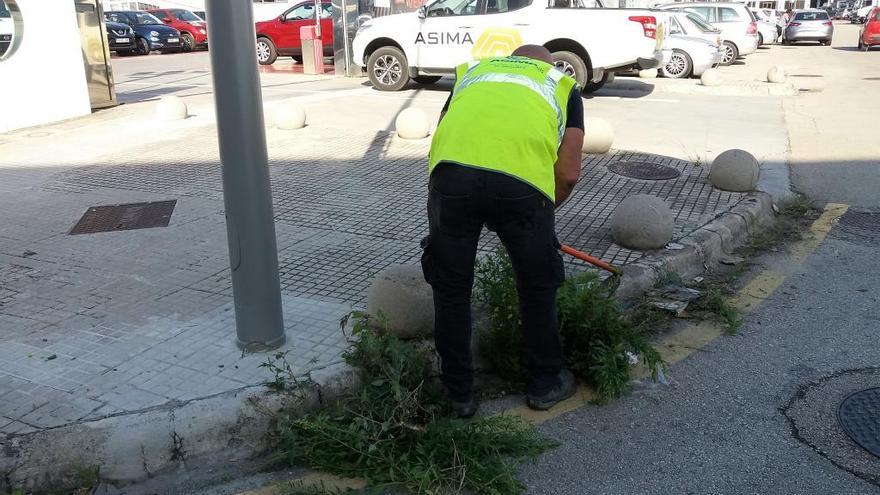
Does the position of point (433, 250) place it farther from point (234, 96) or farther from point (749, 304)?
point (749, 304)

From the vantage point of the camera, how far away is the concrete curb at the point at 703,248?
5039 mm

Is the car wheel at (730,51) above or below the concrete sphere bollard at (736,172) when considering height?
above

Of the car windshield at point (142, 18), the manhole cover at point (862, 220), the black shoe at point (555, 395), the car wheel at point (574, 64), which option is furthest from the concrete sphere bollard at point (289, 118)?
the car windshield at point (142, 18)

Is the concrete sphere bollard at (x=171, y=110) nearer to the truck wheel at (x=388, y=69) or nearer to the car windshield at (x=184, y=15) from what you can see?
the truck wheel at (x=388, y=69)

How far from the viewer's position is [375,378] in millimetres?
3611

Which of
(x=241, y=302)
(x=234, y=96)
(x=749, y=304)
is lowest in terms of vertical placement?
(x=749, y=304)

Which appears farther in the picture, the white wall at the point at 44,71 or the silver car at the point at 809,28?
the silver car at the point at 809,28

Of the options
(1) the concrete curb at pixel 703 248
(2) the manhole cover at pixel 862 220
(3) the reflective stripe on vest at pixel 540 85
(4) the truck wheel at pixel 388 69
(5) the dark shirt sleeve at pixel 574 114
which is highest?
(3) the reflective stripe on vest at pixel 540 85

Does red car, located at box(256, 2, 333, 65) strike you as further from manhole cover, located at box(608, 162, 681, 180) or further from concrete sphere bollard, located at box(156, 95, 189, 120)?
manhole cover, located at box(608, 162, 681, 180)

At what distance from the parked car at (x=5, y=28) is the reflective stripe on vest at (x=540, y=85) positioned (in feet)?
32.6

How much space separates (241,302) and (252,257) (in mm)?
251

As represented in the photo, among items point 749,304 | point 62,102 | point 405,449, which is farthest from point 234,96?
point 62,102

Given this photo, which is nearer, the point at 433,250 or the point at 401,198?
the point at 433,250

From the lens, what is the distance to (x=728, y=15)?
22.8 meters
